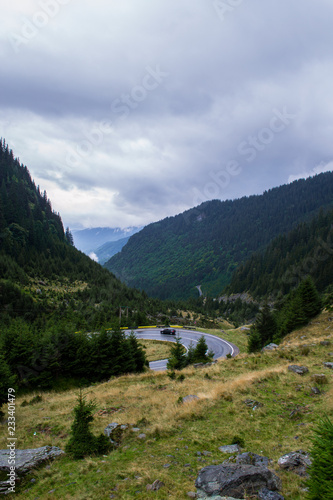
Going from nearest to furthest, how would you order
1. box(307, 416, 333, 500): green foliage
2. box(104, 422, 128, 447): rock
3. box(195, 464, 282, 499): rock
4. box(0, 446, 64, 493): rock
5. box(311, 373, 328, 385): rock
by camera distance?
box(307, 416, 333, 500): green foliage, box(195, 464, 282, 499): rock, box(0, 446, 64, 493): rock, box(104, 422, 128, 447): rock, box(311, 373, 328, 385): rock

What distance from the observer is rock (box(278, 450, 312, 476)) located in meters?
7.16

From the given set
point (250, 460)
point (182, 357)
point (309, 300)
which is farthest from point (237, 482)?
point (309, 300)

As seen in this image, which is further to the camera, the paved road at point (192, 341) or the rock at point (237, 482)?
the paved road at point (192, 341)

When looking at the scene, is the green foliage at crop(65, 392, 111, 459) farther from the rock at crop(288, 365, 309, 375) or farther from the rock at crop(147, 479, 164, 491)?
the rock at crop(288, 365, 309, 375)

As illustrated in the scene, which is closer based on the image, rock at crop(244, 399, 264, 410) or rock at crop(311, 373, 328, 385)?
rock at crop(244, 399, 264, 410)

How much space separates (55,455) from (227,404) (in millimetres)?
9002

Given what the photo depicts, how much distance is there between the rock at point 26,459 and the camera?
357 inches

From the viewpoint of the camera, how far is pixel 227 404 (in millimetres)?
13102

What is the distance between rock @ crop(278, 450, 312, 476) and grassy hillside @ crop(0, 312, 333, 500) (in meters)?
0.31

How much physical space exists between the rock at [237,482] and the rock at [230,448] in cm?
215

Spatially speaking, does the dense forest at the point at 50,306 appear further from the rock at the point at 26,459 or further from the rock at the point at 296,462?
the rock at the point at 296,462

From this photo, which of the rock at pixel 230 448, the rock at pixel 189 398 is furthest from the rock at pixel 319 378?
the rock at pixel 230 448

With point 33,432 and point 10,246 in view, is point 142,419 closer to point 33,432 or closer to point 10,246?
point 33,432

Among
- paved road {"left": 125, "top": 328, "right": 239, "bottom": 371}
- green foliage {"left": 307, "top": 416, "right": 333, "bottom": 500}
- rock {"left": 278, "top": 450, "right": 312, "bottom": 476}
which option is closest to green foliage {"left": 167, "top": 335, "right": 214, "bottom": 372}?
paved road {"left": 125, "top": 328, "right": 239, "bottom": 371}
